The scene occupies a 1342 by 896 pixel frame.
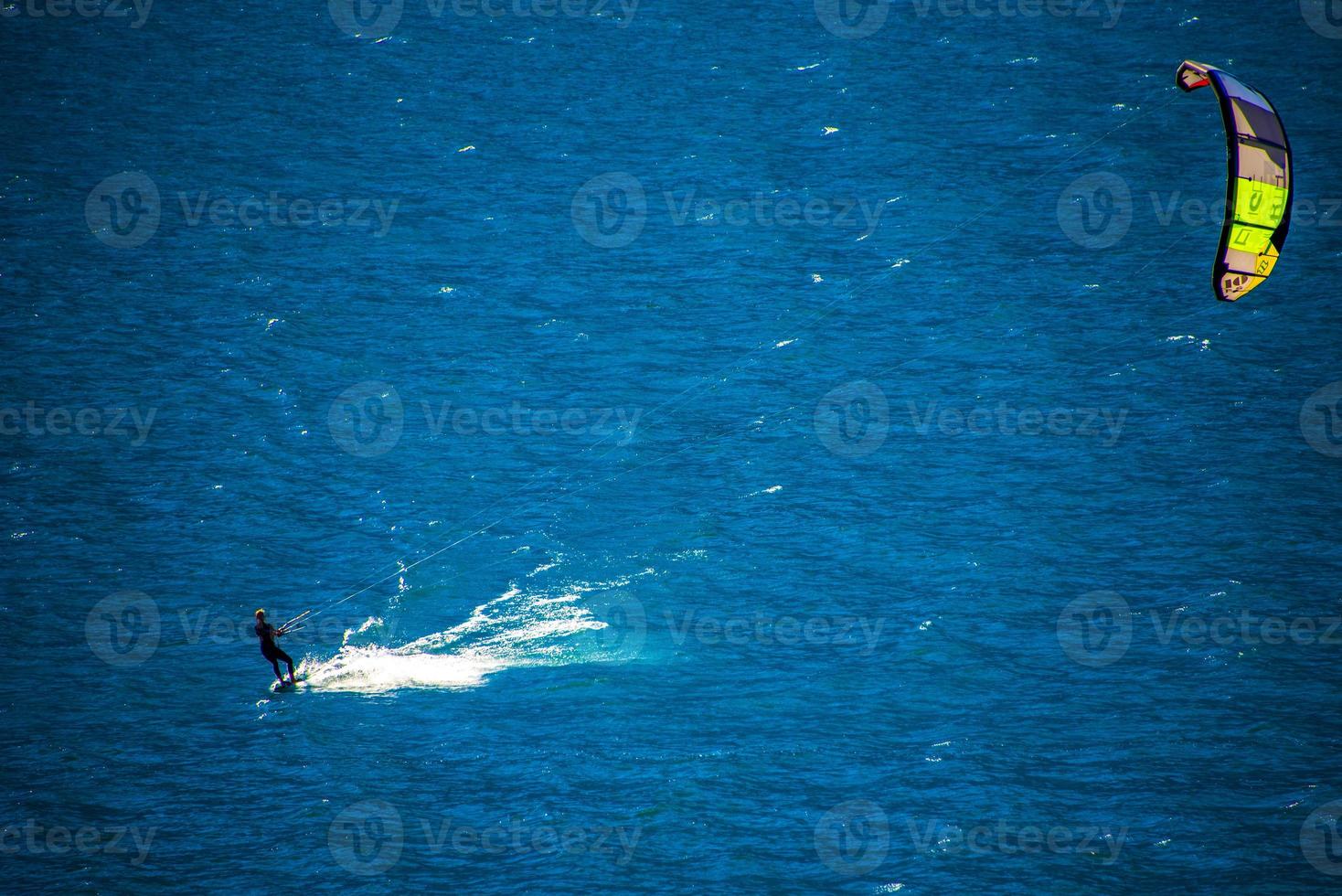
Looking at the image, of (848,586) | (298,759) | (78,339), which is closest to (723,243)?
(848,586)

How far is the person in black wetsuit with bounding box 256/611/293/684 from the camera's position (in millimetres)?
21484

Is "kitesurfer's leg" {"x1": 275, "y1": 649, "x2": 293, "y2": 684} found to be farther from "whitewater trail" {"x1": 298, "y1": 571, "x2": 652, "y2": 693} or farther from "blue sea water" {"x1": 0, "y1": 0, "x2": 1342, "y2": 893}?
"blue sea water" {"x1": 0, "y1": 0, "x2": 1342, "y2": 893}

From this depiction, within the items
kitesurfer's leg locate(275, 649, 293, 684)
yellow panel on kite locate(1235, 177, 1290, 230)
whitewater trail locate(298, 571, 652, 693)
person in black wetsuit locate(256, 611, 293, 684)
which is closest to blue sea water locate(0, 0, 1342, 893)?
whitewater trail locate(298, 571, 652, 693)

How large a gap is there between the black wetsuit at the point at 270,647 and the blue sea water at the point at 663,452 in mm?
874

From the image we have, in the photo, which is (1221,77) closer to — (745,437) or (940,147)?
(745,437)

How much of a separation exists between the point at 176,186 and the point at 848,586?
3033 cm

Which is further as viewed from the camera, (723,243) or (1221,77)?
(723,243)

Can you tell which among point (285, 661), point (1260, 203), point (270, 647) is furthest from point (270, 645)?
point (1260, 203)

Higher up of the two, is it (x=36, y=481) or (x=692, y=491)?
(x=36, y=481)

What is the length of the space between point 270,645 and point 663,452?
40.6 ft

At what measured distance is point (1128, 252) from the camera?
37000 mm

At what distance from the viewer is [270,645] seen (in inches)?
861

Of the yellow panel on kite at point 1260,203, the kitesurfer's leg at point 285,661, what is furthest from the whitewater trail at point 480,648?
the yellow panel on kite at point 1260,203

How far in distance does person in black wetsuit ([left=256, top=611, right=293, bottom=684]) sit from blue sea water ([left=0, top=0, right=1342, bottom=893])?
2.71 feet
